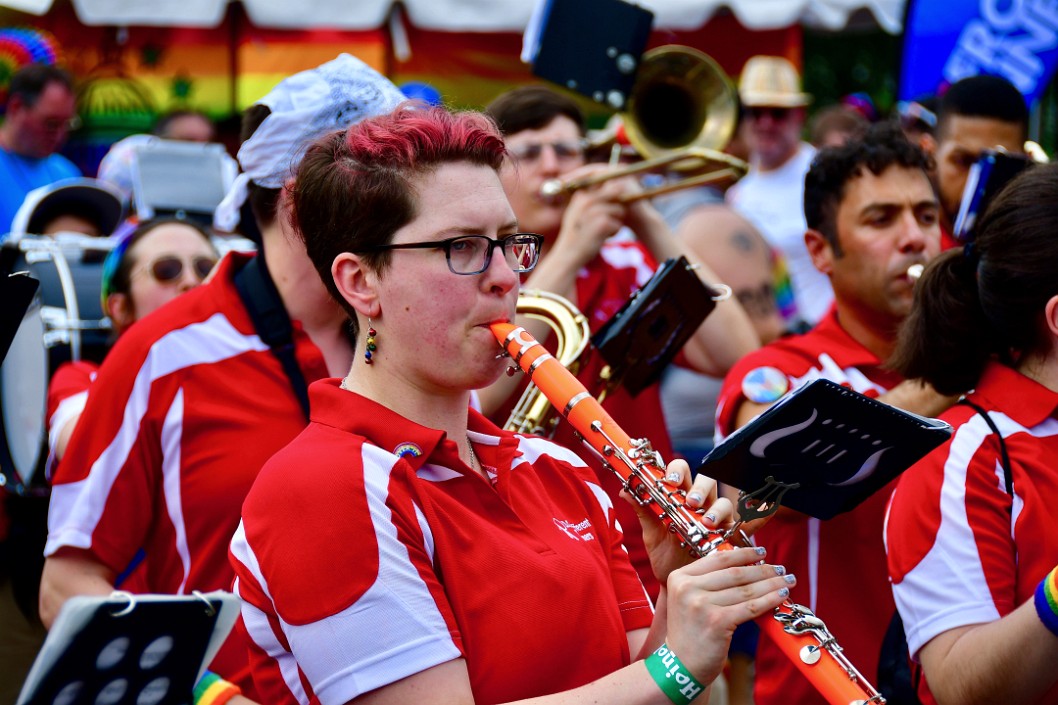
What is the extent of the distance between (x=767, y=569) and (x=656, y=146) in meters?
3.15

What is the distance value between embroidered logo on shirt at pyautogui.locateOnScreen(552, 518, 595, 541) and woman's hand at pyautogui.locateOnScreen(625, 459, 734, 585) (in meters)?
0.11

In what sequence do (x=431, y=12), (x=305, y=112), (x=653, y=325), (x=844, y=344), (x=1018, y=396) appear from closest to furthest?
(x=1018, y=396) < (x=305, y=112) < (x=653, y=325) < (x=844, y=344) < (x=431, y=12)

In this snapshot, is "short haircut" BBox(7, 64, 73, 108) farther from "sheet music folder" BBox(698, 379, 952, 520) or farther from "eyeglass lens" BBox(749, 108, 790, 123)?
"sheet music folder" BBox(698, 379, 952, 520)

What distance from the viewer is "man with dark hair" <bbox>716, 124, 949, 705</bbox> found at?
3.59 m

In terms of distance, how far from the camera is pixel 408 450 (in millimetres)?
2324

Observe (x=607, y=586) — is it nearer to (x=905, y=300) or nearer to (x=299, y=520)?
(x=299, y=520)

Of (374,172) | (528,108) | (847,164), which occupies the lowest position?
(528,108)

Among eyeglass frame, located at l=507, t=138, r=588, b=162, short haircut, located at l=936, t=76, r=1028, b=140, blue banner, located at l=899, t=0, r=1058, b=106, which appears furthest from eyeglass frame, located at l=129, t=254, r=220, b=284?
blue banner, located at l=899, t=0, r=1058, b=106

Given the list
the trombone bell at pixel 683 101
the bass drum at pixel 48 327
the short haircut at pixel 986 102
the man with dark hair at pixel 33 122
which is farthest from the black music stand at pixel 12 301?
the man with dark hair at pixel 33 122

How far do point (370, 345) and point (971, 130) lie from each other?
3.60 m

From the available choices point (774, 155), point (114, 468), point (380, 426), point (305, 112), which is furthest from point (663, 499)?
point (774, 155)

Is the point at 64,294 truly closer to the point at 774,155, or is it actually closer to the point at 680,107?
the point at 680,107

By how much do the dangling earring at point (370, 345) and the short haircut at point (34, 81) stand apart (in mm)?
5761

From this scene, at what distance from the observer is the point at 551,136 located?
15.4 ft
